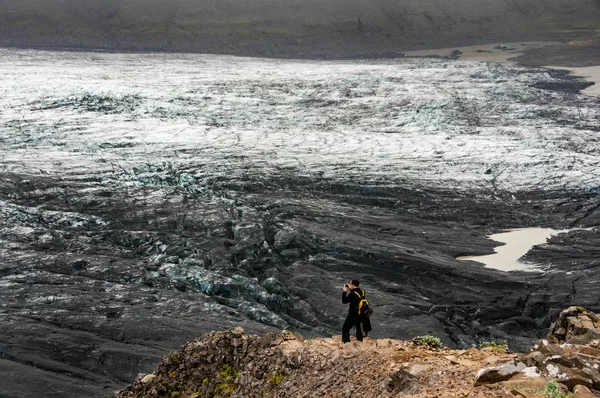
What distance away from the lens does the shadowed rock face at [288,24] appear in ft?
294

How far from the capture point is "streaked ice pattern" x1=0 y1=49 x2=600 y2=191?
3591cm

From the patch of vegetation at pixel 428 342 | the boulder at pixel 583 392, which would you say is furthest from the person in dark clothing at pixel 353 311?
the boulder at pixel 583 392

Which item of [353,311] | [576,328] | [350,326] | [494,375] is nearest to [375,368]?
[350,326]

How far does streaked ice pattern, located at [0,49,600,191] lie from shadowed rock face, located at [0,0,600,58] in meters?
21.7

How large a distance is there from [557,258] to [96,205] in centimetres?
1913

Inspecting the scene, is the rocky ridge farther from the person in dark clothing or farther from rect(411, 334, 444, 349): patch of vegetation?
the person in dark clothing

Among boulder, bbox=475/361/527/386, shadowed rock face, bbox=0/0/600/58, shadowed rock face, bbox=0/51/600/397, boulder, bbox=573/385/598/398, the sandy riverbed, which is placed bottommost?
shadowed rock face, bbox=0/51/600/397

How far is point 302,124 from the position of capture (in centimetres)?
4638

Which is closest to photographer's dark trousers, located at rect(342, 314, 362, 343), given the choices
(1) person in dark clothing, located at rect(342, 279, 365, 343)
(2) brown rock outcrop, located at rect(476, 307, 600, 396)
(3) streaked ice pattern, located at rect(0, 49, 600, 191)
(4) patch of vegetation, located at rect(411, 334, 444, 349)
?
(1) person in dark clothing, located at rect(342, 279, 365, 343)

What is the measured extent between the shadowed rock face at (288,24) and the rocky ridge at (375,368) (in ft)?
258

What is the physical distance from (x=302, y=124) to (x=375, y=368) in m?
36.7

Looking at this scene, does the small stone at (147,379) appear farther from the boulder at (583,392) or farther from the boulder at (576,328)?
the boulder at (583,392)

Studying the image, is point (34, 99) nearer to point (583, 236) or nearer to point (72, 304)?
point (72, 304)

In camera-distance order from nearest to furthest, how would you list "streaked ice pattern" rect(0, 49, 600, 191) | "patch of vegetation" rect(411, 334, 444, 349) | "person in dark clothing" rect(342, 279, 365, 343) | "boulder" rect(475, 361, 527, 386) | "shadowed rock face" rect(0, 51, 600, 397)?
"boulder" rect(475, 361, 527, 386) < "person in dark clothing" rect(342, 279, 365, 343) < "patch of vegetation" rect(411, 334, 444, 349) < "shadowed rock face" rect(0, 51, 600, 397) < "streaked ice pattern" rect(0, 49, 600, 191)
